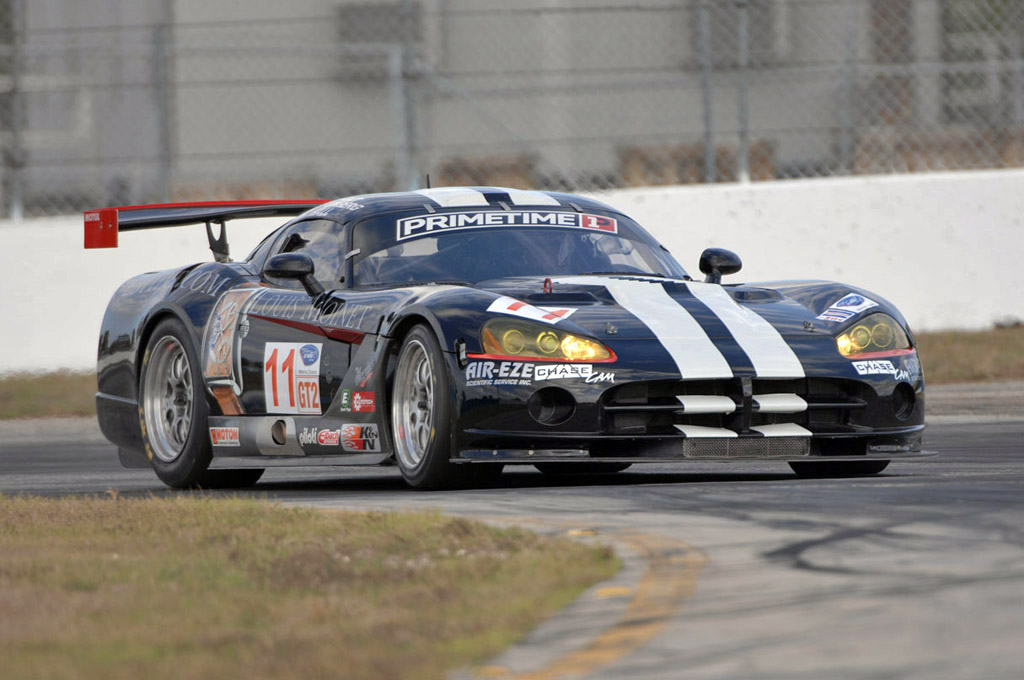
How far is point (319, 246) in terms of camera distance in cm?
845

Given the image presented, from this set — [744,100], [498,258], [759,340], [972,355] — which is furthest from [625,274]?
[744,100]

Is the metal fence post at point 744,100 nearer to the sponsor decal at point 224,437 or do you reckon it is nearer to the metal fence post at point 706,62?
the metal fence post at point 706,62

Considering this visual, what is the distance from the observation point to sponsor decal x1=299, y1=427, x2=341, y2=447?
7.56 m

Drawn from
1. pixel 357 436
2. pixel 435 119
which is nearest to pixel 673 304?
pixel 357 436

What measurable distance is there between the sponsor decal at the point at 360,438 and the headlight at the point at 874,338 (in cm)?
188

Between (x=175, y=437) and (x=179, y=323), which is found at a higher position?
(x=179, y=323)

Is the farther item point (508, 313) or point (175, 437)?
point (175, 437)

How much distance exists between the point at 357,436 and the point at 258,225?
25.6 ft

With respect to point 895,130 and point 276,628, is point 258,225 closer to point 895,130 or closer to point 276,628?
point 895,130

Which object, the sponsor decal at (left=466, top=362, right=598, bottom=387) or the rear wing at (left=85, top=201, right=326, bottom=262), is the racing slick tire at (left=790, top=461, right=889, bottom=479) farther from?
the rear wing at (left=85, top=201, right=326, bottom=262)

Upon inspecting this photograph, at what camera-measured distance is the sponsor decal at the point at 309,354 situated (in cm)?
773

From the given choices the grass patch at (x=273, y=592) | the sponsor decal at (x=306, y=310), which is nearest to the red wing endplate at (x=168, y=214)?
the sponsor decal at (x=306, y=310)

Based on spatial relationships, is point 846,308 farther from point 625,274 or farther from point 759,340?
point 625,274

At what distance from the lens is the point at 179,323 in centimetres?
873
